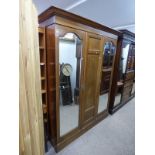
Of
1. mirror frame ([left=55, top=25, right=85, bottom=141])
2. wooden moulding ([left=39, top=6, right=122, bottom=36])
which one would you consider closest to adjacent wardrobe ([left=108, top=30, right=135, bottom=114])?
wooden moulding ([left=39, top=6, right=122, bottom=36])

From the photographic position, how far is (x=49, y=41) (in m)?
1.74

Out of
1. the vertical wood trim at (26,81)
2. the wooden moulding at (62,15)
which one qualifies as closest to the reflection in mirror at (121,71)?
the wooden moulding at (62,15)

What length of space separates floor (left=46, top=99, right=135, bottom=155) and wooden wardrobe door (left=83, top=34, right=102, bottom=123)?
13.1 inches

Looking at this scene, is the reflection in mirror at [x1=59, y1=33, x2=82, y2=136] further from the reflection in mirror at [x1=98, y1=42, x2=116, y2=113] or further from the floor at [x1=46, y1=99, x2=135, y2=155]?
the reflection in mirror at [x1=98, y1=42, x2=116, y2=113]

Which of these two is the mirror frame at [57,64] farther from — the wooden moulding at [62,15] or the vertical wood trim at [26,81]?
the vertical wood trim at [26,81]

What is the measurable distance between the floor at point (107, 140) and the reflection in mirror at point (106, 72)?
0.42 metres

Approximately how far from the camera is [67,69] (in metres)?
1.99

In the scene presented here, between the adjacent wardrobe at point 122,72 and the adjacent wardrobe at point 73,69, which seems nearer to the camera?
the adjacent wardrobe at point 73,69

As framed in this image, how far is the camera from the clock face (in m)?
1.92

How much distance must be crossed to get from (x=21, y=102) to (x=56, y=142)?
1593mm

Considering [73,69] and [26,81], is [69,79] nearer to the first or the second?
[73,69]

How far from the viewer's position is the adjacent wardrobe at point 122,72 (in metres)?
3.02

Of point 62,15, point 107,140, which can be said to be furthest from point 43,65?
point 107,140

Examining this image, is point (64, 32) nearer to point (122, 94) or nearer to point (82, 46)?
point (82, 46)
